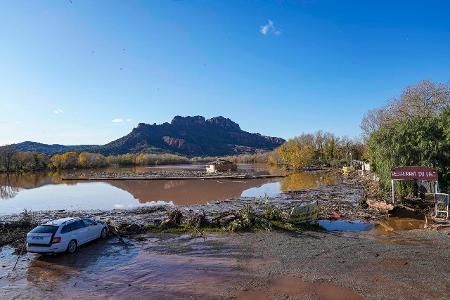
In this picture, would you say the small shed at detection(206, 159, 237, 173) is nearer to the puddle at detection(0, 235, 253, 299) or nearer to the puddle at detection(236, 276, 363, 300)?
the puddle at detection(0, 235, 253, 299)

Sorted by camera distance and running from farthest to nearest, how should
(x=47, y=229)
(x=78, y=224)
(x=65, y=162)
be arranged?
(x=65, y=162)
(x=78, y=224)
(x=47, y=229)

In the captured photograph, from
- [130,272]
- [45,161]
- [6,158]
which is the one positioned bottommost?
[130,272]

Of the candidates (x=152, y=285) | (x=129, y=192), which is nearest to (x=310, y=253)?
(x=152, y=285)

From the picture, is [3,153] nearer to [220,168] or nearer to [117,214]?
[220,168]

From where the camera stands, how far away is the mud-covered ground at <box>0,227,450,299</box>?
11125mm

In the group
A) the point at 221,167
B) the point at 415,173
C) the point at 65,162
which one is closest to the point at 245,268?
the point at 415,173

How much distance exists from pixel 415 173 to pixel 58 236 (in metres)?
20.8

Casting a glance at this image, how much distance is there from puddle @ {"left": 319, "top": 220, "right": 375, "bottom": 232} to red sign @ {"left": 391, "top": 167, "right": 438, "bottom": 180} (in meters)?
4.73

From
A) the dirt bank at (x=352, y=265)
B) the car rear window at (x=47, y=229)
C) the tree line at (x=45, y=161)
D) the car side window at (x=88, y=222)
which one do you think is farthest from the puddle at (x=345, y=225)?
the tree line at (x=45, y=161)

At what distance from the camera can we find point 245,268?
13273 mm

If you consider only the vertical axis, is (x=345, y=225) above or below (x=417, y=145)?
below

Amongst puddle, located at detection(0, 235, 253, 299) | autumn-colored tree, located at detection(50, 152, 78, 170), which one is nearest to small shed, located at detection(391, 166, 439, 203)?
puddle, located at detection(0, 235, 253, 299)

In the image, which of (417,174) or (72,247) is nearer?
(72,247)

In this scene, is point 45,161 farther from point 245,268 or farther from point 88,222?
point 245,268
